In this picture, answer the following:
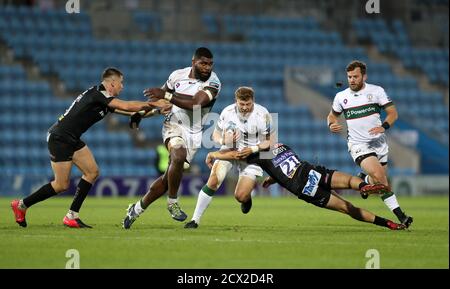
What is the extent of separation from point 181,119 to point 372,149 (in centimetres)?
269

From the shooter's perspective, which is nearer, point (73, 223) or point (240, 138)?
point (73, 223)

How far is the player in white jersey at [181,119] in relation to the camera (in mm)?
12500

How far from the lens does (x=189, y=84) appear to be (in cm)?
1320

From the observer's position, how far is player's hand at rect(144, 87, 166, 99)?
11856mm

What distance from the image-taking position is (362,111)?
1352 centimetres

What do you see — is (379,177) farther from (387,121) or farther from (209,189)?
(209,189)

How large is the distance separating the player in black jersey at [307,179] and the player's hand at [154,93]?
103 cm

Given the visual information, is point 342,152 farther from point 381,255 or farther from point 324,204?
point 381,255

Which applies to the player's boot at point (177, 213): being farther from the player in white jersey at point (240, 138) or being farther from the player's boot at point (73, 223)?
the player's boot at point (73, 223)

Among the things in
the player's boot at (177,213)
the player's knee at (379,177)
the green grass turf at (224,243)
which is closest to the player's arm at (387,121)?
the player's knee at (379,177)

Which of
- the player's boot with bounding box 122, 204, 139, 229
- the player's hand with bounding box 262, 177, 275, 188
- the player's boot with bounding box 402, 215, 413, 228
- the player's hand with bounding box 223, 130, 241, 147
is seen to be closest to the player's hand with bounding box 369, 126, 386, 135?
the player's boot with bounding box 402, 215, 413, 228

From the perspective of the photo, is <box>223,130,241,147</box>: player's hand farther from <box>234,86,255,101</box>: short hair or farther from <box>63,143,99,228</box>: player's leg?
<box>63,143,99,228</box>: player's leg

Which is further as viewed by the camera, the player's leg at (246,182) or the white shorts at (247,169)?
the white shorts at (247,169)

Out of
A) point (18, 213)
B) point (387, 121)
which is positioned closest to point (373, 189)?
point (387, 121)
